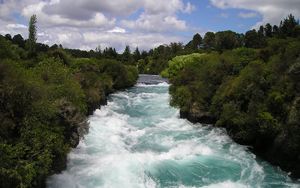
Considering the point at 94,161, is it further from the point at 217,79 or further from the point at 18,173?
the point at 217,79

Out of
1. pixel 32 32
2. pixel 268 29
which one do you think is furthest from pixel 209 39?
pixel 32 32

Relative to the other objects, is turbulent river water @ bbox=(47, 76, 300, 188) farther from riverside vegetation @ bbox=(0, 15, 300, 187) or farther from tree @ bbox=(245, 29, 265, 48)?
tree @ bbox=(245, 29, 265, 48)

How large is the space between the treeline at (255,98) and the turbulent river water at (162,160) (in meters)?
1.11

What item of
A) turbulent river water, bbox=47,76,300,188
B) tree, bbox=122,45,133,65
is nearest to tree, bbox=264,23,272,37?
turbulent river water, bbox=47,76,300,188

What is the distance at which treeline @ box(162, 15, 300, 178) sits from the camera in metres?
24.8

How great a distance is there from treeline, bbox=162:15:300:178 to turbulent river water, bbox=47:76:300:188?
1111 mm

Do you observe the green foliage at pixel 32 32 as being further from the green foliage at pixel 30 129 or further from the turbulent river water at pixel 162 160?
the green foliage at pixel 30 129

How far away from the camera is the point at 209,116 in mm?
37406

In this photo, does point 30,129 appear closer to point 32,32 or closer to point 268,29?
point 32,32

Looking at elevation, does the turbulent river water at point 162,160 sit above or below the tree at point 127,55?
below

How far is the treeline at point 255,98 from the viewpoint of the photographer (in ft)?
81.5

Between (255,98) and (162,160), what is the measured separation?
9497mm

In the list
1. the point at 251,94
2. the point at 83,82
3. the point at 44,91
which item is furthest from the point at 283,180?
the point at 83,82

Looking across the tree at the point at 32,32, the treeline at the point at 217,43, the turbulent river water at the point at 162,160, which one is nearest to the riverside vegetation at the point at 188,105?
the turbulent river water at the point at 162,160
